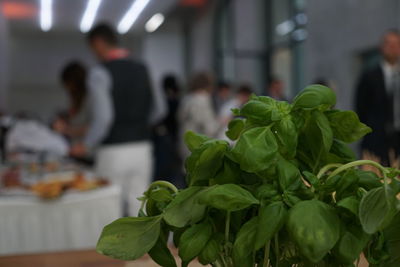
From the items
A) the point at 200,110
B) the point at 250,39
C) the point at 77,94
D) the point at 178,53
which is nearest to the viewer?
the point at 77,94

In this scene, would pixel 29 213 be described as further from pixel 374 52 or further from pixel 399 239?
pixel 374 52

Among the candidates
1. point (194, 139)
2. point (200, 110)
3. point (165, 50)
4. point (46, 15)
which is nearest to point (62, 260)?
point (194, 139)

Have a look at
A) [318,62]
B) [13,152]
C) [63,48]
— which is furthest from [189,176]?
[63,48]

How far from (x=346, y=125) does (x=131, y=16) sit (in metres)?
12.5

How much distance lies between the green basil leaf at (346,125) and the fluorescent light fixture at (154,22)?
12.6 metres

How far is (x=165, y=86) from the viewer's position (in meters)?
6.34

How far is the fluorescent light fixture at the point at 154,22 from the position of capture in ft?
43.6

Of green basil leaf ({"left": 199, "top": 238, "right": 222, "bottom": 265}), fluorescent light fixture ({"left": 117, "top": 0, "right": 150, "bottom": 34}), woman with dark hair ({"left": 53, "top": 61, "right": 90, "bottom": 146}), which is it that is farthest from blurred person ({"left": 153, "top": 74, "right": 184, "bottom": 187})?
fluorescent light fixture ({"left": 117, "top": 0, "right": 150, "bottom": 34})

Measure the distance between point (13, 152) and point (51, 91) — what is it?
11.3 metres

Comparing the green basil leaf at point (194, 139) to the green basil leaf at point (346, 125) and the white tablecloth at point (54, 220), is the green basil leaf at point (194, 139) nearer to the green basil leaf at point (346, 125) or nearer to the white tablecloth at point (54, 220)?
the green basil leaf at point (346, 125)

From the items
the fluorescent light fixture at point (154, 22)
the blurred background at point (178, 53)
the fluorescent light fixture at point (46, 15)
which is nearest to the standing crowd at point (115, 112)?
the blurred background at point (178, 53)

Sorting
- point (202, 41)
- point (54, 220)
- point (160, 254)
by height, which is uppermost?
point (202, 41)

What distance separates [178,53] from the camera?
15.9 meters

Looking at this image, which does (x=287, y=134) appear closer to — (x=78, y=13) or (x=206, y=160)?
(x=206, y=160)
